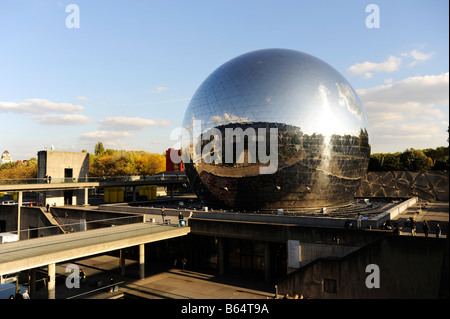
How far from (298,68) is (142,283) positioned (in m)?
19.4

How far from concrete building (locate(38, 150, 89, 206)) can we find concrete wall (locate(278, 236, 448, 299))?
29.1 metres

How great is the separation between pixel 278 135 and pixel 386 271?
11.3 metres

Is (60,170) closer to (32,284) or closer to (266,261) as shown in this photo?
(32,284)

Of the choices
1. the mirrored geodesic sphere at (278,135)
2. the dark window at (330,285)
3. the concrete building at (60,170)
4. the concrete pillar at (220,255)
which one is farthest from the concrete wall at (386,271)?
the concrete building at (60,170)

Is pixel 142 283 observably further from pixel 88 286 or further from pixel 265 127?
pixel 265 127

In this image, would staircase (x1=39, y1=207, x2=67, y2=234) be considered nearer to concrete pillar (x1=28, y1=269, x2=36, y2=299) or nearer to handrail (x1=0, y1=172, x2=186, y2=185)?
handrail (x1=0, y1=172, x2=186, y2=185)

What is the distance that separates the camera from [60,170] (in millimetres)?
40344

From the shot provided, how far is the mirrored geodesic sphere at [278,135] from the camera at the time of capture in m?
23.4

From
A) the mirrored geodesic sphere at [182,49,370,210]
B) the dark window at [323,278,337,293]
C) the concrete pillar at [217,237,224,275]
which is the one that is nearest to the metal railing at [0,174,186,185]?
the mirrored geodesic sphere at [182,49,370,210]

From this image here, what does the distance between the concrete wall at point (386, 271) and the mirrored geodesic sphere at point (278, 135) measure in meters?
7.38

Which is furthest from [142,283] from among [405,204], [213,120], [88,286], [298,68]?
[405,204]

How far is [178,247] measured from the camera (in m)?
25.3

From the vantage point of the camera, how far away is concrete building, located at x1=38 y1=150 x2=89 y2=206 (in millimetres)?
38344
